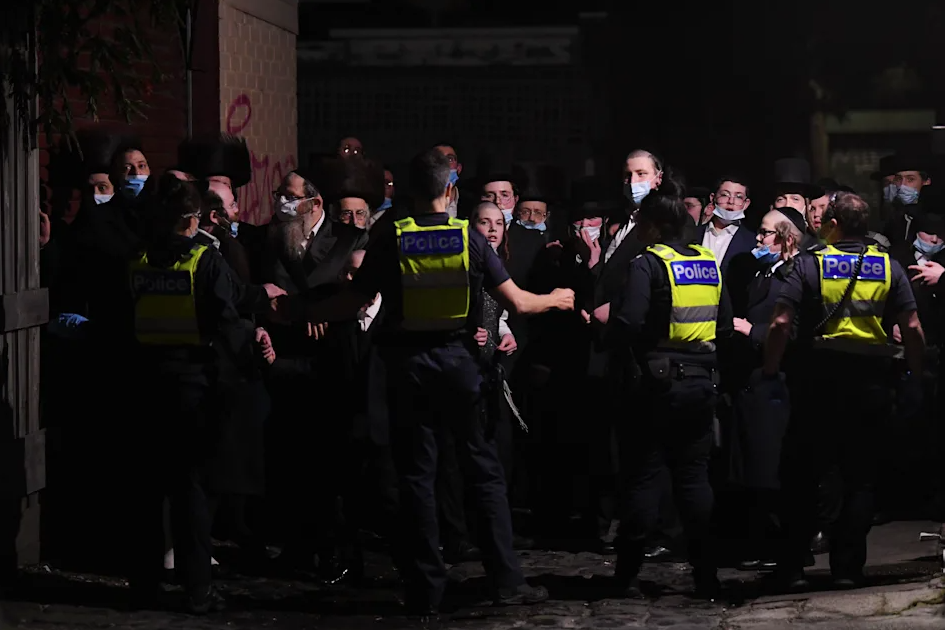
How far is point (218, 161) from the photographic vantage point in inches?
434

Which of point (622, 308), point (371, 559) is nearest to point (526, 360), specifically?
point (371, 559)

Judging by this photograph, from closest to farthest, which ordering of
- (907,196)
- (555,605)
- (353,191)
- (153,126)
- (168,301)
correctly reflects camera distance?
(168,301) < (555,605) < (353,191) < (907,196) < (153,126)

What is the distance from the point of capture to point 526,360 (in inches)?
428

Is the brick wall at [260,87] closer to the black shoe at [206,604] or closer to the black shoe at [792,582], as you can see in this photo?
the black shoe at [206,604]

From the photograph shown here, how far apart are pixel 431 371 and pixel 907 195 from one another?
4620 millimetres

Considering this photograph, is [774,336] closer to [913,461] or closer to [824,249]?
[824,249]

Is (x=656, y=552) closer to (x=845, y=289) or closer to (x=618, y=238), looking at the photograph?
(x=618, y=238)

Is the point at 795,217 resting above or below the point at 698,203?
below

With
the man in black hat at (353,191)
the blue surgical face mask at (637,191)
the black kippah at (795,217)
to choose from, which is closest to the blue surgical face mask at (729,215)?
the black kippah at (795,217)

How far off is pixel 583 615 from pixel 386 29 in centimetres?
1636

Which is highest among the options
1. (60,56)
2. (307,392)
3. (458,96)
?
(458,96)

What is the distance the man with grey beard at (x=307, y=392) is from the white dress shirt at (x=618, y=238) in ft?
5.00

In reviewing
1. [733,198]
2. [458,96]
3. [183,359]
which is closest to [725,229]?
[733,198]

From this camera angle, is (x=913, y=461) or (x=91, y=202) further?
(x=913, y=461)
